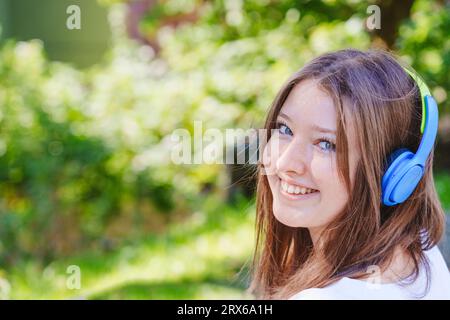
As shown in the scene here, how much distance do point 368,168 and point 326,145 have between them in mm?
71

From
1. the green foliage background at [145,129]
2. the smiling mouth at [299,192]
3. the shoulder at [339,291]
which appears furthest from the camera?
the green foliage background at [145,129]

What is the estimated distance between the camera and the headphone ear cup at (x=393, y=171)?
1.02m

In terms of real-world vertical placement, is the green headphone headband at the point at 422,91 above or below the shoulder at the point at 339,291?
above

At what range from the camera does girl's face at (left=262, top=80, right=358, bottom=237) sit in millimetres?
1026

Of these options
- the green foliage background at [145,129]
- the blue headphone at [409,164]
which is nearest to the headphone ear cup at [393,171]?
the blue headphone at [409,164]

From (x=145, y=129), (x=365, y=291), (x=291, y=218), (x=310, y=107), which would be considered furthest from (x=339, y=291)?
(x=145, y=129)

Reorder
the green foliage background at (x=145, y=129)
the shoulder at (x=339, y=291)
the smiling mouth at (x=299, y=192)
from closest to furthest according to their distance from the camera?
the shoulder at (x=339, y=291), the smiling mouth at (x=299, y=192), the green foliage background at (x=145, y=129)

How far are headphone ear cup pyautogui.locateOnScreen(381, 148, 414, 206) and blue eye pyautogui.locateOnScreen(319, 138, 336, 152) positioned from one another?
0.30 ft

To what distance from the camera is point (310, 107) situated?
1.03 meters

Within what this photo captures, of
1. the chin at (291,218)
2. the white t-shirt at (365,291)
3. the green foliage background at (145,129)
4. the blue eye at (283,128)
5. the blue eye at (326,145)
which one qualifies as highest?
the green foliage background at (145,129)

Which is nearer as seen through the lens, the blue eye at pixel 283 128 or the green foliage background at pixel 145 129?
the blue eye at pixel 283 128

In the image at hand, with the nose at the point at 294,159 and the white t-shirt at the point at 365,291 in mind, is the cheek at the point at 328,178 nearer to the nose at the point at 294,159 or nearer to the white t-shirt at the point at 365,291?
the nose at the point at 294,159

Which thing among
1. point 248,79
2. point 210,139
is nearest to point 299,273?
point 248,79
